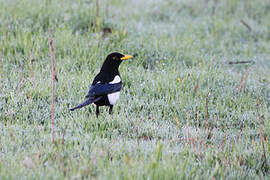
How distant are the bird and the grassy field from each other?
19 centimetres

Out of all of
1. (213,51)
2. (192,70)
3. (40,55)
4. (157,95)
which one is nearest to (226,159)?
(157,95)

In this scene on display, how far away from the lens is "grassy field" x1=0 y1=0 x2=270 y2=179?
3561 millimetres

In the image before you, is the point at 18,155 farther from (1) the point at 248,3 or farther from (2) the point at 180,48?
(1) the point at 248,3

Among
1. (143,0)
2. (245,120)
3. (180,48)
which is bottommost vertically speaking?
(245,120)

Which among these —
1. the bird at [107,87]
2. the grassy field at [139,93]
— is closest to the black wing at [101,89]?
the bird at [107,87]

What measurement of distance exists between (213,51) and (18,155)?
4886mm

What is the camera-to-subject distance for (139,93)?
5.33 metres

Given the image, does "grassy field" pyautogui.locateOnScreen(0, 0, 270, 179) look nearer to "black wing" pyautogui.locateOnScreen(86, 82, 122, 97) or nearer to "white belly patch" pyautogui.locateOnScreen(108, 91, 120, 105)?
"white belly patch" pyautogui.locateOnScreen(108, 91, 120, 105)

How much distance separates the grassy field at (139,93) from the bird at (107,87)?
7.4 inches

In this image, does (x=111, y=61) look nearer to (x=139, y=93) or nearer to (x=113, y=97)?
(x=113, y=97)

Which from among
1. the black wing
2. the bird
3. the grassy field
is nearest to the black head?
the bird

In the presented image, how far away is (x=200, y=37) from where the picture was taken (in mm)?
8070

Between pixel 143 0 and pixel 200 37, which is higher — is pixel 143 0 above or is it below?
above

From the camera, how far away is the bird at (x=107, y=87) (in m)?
4.52
